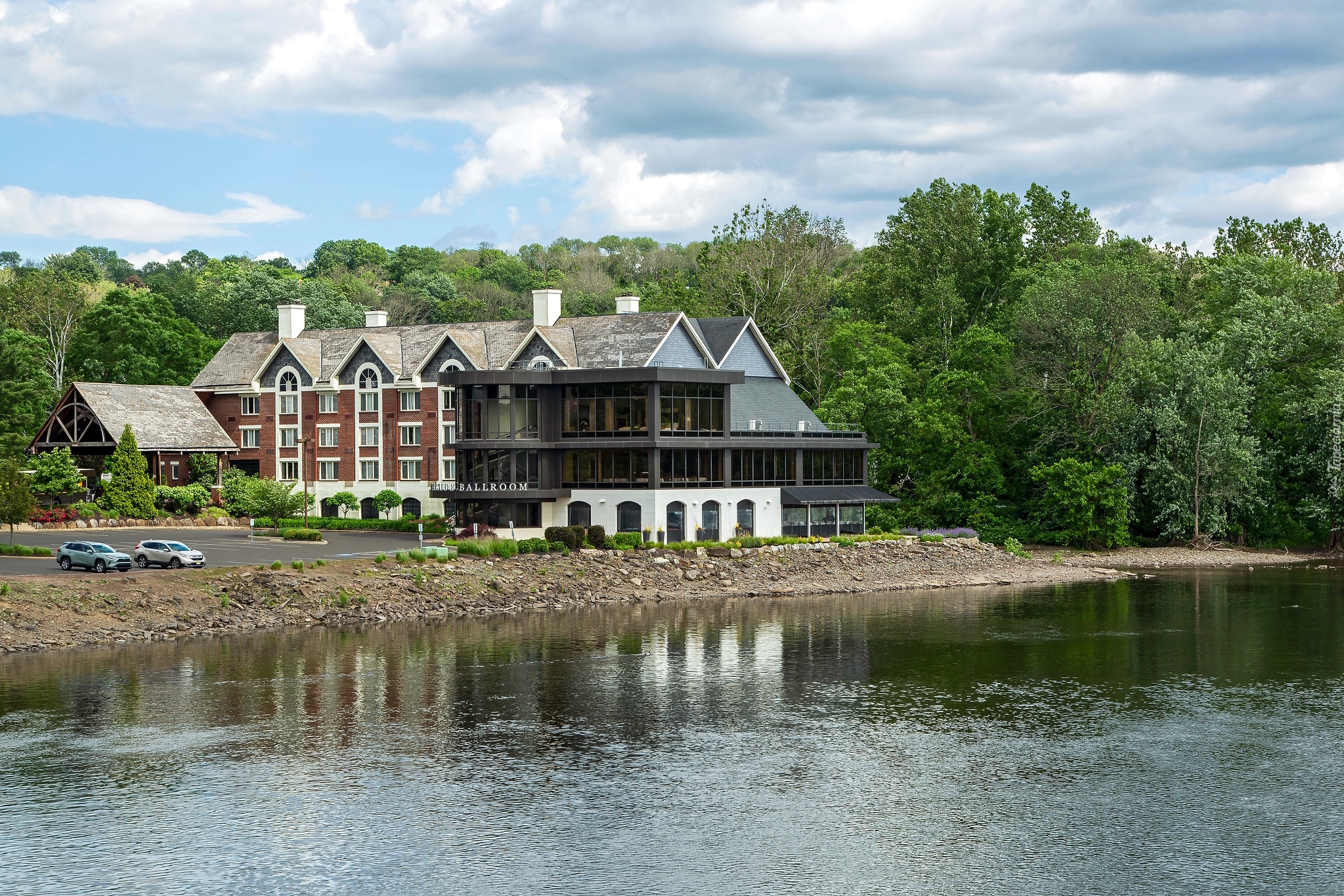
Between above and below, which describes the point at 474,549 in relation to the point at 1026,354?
below

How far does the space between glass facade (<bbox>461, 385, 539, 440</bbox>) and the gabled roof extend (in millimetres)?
30253

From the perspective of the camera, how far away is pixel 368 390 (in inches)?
3984

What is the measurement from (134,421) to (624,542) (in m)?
45.9

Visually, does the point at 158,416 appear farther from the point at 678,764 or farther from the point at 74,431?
the point at 678,764

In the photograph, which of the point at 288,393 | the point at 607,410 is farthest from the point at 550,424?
the point at 288,393

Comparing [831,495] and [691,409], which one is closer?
[691,409]

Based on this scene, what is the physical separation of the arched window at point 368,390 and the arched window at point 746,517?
32763 mm

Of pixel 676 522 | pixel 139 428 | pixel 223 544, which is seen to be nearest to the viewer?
pixel 223 544

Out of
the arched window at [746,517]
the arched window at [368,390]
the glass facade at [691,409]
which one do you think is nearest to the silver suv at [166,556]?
the glass facade at [691,409]

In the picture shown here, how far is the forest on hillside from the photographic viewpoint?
3782 inches

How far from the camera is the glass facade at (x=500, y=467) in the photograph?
84.4 m

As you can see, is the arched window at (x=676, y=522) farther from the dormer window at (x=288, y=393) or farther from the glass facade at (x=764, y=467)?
the dormer window at (x=288, y=393)

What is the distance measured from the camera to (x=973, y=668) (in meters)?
49.5

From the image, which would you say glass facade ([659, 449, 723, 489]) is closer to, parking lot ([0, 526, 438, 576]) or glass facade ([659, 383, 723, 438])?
glass facade ([659, 383, 723, 438])
